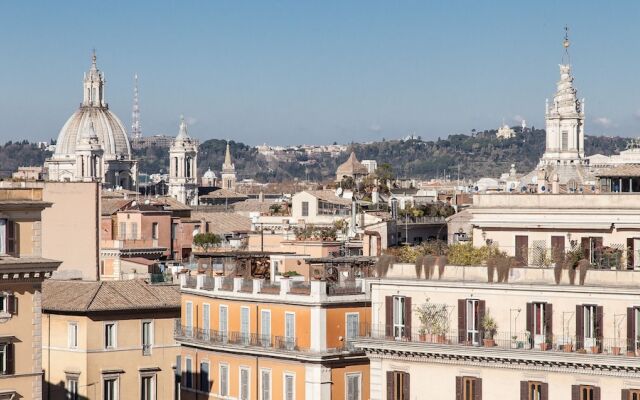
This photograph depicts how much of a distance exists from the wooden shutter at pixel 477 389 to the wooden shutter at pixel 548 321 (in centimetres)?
173

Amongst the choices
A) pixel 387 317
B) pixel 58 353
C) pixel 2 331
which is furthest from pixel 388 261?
pixel 58 353

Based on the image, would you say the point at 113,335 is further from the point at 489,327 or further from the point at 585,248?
the point at 489,327

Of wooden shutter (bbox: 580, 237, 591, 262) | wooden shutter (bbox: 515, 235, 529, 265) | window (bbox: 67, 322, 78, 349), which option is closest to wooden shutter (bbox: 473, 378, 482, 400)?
wooden shutter (bbox: 515, 235, 529, 265)

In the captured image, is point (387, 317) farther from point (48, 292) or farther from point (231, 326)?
point (48, 292)

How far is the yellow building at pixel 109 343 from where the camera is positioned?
2122 inches

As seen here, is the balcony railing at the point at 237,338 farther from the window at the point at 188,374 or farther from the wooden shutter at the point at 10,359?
the wooden shutter at the point at 10,359

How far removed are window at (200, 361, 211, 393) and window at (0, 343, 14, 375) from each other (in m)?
11.0

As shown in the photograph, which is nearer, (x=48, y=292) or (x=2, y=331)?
(x=2, y=331)

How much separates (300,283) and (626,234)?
8.48m

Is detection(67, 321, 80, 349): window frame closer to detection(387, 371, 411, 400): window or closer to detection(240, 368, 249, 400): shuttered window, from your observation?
detection(240, 368, 249, 400): shuttered window

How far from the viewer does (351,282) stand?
48000mm

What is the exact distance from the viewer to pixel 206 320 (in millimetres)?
51719

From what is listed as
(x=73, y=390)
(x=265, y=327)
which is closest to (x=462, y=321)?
(x=265, y=327)

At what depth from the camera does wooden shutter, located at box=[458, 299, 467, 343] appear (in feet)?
139
